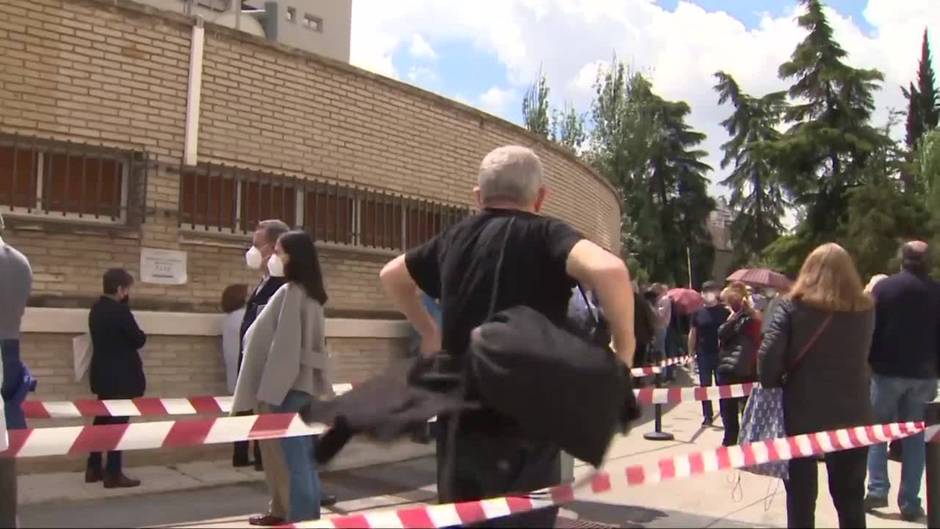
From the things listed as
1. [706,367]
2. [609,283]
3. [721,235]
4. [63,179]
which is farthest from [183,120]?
[721,235]

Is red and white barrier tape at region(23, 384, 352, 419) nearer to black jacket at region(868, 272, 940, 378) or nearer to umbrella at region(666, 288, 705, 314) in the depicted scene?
black jacket at region(868, 272, 940, 378)

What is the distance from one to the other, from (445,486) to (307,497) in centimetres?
221

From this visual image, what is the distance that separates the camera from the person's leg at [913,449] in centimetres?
609

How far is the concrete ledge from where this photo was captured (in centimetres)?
703

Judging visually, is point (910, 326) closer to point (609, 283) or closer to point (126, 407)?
point (609, 283)

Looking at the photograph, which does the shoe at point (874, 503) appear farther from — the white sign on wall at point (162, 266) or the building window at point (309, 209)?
the white sign on wall at point (162, 266)

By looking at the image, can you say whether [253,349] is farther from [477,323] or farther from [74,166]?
[74,166]

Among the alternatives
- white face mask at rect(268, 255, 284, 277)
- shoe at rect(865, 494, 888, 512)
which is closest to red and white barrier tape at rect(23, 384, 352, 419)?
white face mask at rect(268, 255, 284, 277)

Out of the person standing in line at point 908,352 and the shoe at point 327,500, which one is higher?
the person standing in line at point 908,352

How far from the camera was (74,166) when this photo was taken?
24.4 feet

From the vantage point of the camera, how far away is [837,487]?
4.89 m

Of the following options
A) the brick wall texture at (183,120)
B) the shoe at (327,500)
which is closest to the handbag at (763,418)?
the shoe at (327,500)

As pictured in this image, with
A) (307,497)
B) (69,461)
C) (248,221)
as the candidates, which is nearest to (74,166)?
(248,221)

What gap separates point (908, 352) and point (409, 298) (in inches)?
161
